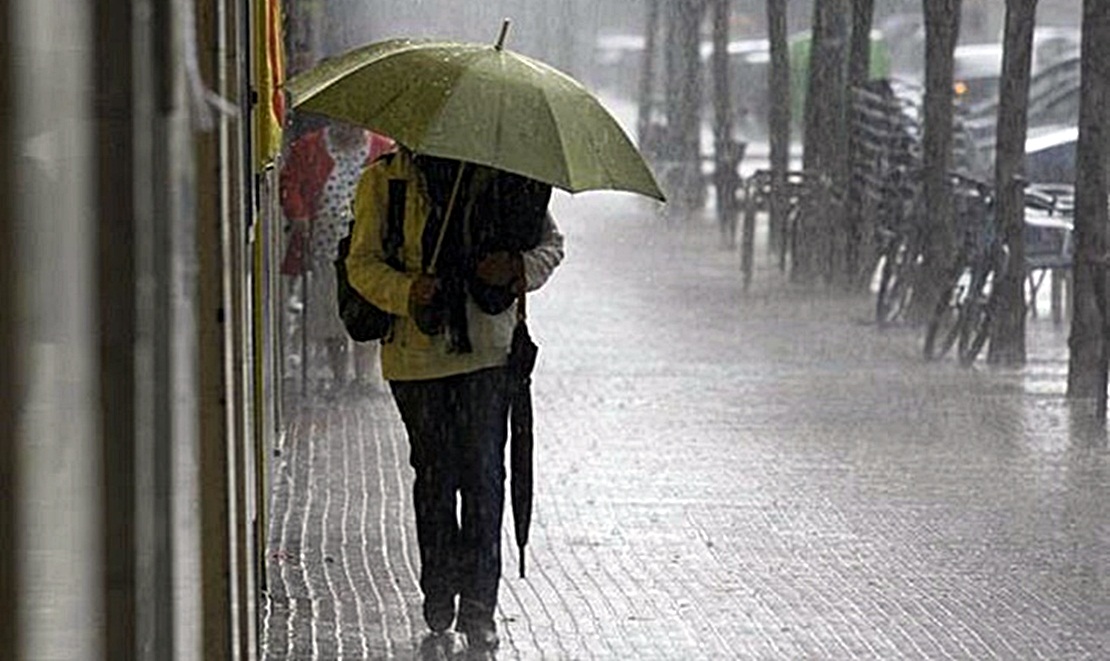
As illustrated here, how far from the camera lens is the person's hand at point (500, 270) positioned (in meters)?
7.87

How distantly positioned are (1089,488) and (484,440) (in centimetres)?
Result: 540

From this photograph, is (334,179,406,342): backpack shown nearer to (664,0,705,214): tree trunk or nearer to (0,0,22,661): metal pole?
(0,0,22,661): metal pole

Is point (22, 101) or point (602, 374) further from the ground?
point (22, 101)

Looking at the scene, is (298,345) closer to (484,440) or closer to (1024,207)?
(1024,207)

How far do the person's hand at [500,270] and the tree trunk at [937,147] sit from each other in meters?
11.0

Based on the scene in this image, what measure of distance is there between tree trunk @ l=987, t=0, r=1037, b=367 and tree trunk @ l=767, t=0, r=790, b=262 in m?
2.31

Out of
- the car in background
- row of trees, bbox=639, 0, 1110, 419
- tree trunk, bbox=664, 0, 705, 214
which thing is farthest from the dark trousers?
the car in background

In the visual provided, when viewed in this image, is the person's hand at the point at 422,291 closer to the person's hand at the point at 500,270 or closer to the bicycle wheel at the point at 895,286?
the person's hand at the point at 500,270

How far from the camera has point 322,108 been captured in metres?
7.93

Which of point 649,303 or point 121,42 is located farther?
point 649,303

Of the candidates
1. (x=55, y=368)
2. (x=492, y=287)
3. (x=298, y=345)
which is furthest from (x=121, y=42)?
(x=298, y=345)

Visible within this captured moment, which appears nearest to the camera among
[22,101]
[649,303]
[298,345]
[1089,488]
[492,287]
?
[22,101]

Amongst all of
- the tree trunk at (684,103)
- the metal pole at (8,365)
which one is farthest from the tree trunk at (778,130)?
the metal pole at (8,365)

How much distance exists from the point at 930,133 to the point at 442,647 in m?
11.8
